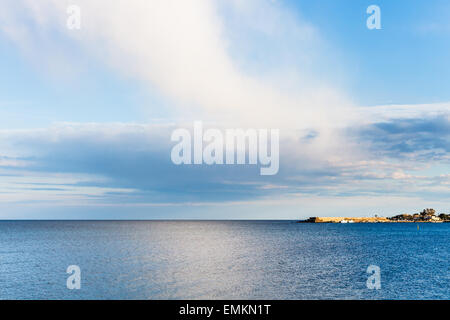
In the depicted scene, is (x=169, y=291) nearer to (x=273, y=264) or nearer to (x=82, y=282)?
(x=82, y=282)

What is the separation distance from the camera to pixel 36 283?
51.4 meters

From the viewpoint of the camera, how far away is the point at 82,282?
51094 mm
